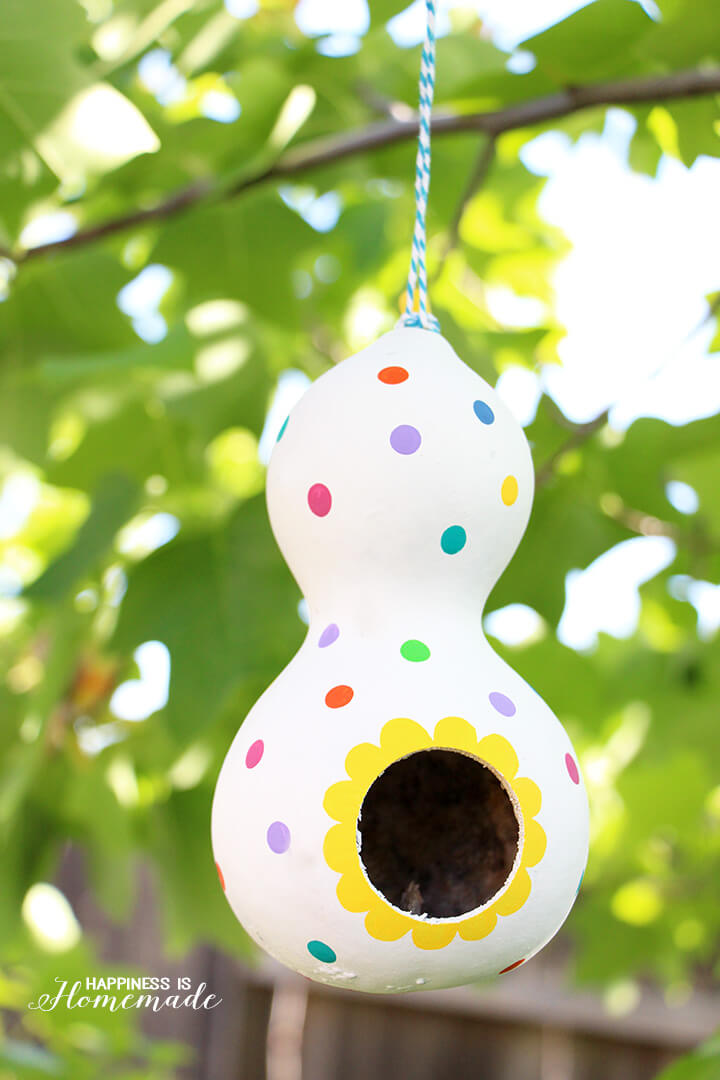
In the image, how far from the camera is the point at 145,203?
1123mm

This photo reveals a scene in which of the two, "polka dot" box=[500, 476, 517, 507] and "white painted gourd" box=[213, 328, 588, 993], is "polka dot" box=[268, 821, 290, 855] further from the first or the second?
"polka dot" box=[500, 476, 517, 507]

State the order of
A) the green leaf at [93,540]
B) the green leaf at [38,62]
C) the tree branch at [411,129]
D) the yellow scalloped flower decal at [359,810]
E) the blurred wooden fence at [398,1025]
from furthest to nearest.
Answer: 1. the blurred wooden fence at [398,1025]
2. the green leaf at [93,540]
3. the tree branch at [411,129]
4. the green leaf at [38,62]
5. the yellow scalloped flower decal at [359,810]

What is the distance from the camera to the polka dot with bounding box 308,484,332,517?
0.52 meters

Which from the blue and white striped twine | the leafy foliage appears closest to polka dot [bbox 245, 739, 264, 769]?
the blue and white striped twine

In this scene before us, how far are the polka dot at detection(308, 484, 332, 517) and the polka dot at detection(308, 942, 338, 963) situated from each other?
201 mm

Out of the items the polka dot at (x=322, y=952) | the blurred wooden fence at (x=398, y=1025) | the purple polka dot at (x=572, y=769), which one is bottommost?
the blurred wooden fence at (x=398, y=1025)

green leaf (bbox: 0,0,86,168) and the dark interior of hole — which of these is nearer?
the dark interior of hole

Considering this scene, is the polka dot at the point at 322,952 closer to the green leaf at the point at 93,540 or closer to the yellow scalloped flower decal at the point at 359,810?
the yellow scalloped flower decal at the point at 359,810

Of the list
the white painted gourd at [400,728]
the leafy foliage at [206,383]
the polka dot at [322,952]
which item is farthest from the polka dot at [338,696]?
the leafy foliage at [206,383]

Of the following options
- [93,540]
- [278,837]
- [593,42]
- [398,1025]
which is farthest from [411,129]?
[398,1025]

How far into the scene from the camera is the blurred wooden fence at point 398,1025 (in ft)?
9.27

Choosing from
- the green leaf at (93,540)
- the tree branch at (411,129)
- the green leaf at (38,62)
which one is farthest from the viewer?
the green leaf at (93,540)

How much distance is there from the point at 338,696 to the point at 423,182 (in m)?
0.27

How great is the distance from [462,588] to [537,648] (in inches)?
23.5
